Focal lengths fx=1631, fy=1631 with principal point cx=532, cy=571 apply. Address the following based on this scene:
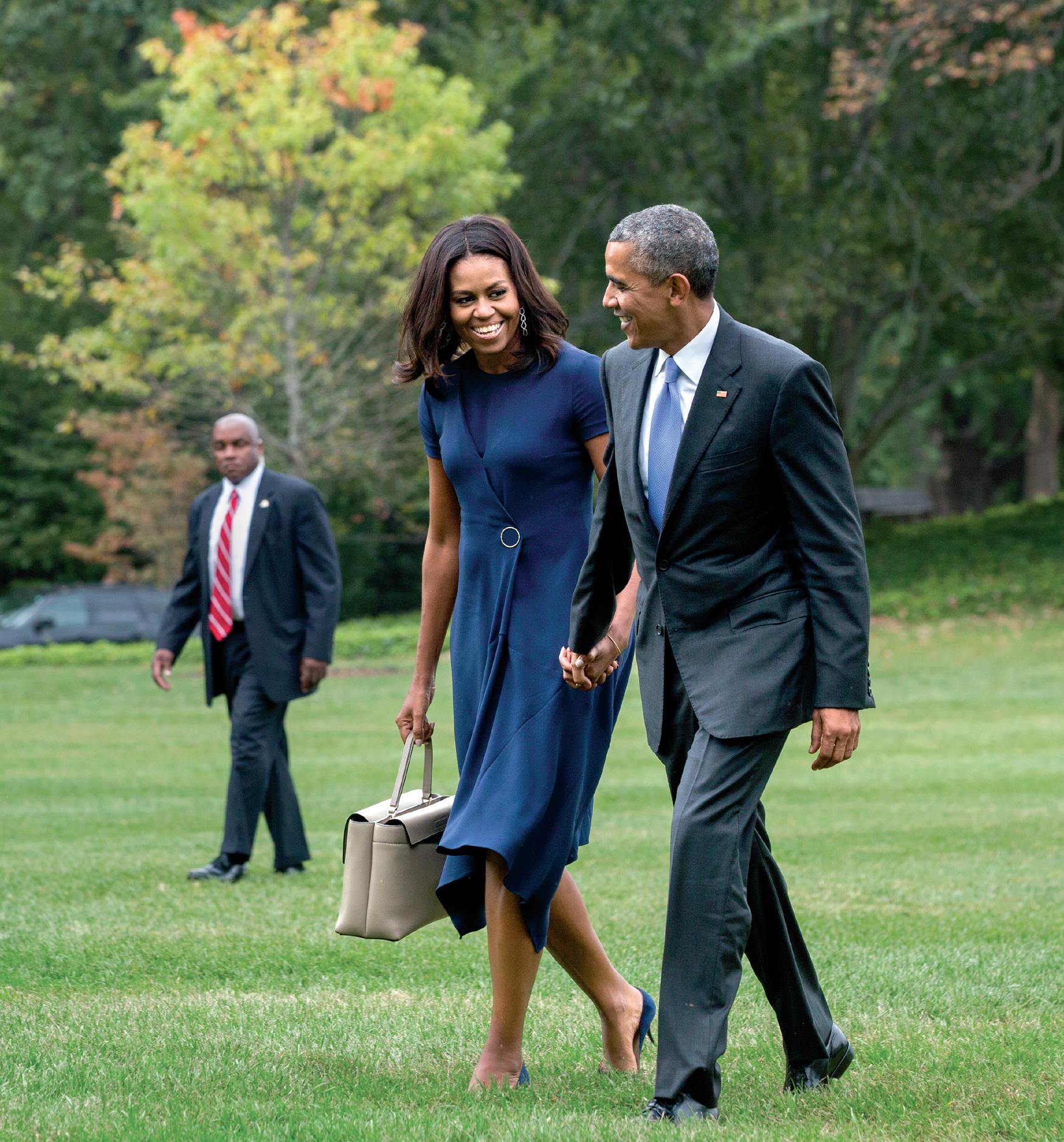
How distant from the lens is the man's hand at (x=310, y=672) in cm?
848

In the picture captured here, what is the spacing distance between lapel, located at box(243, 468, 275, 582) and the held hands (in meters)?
4.60

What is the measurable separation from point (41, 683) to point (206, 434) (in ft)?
22.5

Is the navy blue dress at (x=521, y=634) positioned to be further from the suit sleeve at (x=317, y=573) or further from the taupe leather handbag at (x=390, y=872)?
the suit sleeve at (x=317, y=573)

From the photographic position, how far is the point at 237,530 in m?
8.66

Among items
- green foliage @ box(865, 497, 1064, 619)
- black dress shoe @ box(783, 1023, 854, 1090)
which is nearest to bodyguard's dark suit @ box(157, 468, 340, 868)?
black dress shoe @ box(783, 1023, 854, 1090)

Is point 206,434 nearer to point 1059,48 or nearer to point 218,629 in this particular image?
point 1059,48

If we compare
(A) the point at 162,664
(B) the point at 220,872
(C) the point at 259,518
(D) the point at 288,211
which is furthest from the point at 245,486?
(D) the point at 288,211

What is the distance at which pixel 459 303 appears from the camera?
445cm

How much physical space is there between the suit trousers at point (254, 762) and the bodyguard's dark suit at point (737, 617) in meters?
4.80

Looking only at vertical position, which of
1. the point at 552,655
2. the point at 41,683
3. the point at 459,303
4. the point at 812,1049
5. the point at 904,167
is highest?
the point at 904,167

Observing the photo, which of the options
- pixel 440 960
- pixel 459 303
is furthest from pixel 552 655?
pixel 440 960

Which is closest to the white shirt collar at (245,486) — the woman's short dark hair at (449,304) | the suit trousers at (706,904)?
the woman's short dark hair at (449,304)

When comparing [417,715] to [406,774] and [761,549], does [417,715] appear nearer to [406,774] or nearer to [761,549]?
[406,774]

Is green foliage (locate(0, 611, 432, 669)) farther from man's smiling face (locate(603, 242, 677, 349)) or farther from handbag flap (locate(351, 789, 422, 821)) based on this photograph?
man's smiling face (locate(603, 242, 677, 349))
